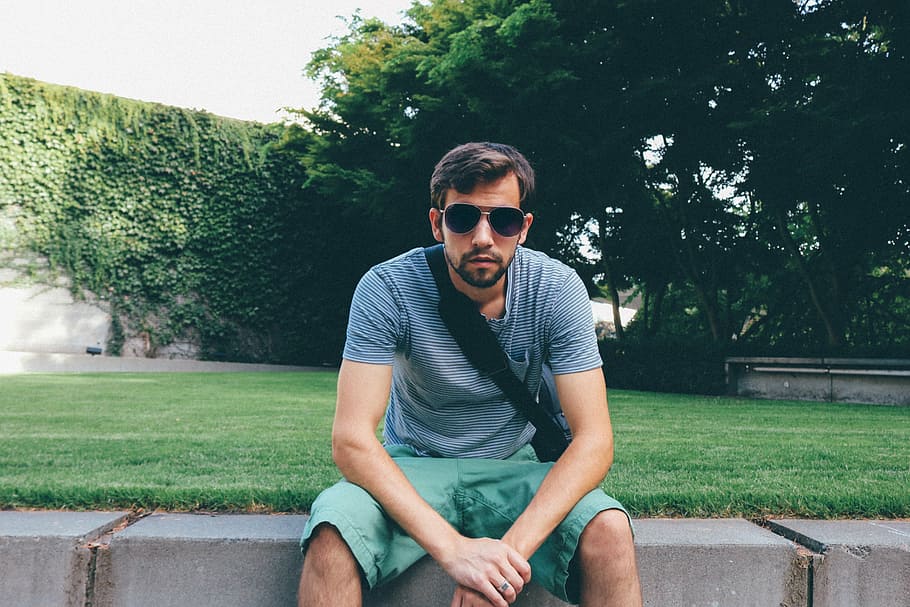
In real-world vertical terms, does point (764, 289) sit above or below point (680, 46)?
below

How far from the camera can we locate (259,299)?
723 inches

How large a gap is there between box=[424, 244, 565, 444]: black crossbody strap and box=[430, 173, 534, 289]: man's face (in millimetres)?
79

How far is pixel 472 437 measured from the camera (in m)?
2.45

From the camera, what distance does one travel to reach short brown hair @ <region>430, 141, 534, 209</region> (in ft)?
7.74

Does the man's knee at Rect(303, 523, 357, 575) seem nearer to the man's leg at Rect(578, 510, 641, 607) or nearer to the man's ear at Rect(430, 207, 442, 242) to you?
the man's leg at Rect(578, 510, 641, 607)

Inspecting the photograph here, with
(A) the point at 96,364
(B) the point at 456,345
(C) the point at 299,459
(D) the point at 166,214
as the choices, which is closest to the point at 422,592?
(B) the point at 456,345

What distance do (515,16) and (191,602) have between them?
1024 cm

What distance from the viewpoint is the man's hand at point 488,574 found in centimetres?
189

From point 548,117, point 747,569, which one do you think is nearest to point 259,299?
point 548,117

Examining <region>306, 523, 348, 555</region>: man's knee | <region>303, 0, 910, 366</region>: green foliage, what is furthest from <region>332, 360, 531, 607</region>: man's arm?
<region>303, 0, 910, 366</region>: green foliage

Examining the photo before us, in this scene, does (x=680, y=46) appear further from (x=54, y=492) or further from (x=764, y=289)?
(x=54, y=492)

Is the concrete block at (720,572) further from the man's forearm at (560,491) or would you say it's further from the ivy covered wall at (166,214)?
the ivy covered wall at (166,214)

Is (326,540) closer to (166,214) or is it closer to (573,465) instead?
(573,465)

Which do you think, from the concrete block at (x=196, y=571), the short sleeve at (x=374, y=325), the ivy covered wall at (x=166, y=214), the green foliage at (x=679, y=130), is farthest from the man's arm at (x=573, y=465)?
the ivy covered wall at (x=166, y=214)
